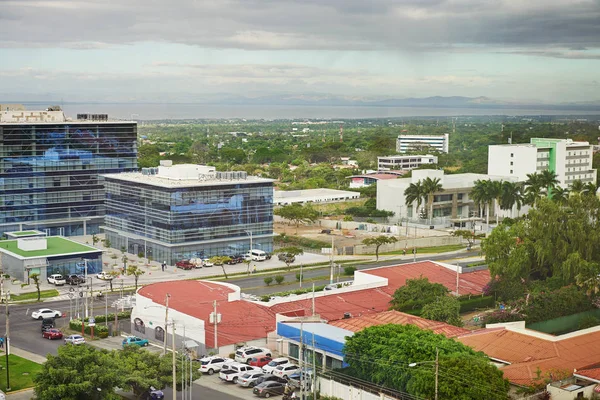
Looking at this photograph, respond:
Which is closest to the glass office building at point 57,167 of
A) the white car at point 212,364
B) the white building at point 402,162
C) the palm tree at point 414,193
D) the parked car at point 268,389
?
the palm tree at point 414,193

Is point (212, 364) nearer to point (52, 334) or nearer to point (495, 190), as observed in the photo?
point (52, 334)

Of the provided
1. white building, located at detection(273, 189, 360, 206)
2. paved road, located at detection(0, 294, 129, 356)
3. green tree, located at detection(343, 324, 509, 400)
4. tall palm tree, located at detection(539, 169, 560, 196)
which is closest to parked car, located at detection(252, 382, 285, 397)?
green tree, located at detection(343, 324, 509, 400)

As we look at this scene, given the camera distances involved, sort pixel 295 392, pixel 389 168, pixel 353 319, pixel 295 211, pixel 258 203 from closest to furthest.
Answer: pixel 295 392 < pixel 353 319 < pixel 258 203 < pixel 295 211 < pixel 389 168

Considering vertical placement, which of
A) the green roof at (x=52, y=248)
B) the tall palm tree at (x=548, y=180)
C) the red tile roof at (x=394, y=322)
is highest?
the tall palm tree at (x=548, y=180)

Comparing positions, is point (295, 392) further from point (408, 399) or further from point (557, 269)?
point (557, 269)

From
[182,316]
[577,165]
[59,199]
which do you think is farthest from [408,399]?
[577,165]

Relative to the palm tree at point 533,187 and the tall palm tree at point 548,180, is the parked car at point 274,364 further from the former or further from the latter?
the tall palm tree at point 548,180
